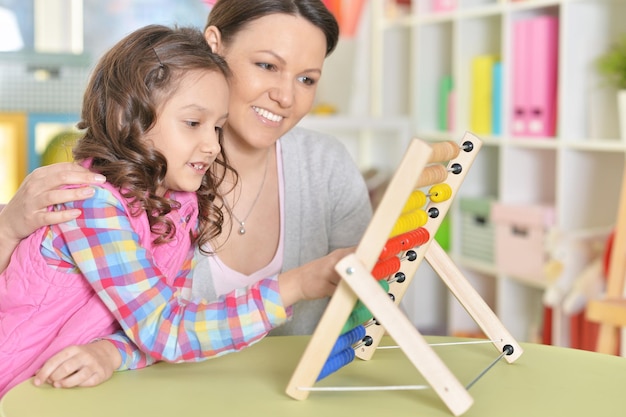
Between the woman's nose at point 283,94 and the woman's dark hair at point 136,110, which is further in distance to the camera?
the woman's nose at point 283,94

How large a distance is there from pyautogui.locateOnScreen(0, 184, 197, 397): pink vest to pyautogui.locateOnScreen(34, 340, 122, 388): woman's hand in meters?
0.06

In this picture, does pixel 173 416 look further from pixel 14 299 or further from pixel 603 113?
pixel 603 113

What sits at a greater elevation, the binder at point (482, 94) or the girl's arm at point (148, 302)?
the binder at point (482, 94)

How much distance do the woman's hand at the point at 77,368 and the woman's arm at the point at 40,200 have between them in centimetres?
17

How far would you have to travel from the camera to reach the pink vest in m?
1.22

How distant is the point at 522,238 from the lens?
2885mm

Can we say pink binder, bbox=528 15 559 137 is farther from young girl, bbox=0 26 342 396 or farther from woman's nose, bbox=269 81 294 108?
young girl, bbox=0 26 342 396

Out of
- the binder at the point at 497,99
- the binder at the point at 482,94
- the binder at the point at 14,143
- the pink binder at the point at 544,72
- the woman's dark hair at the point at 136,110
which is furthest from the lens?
the binder at the point at 14,143

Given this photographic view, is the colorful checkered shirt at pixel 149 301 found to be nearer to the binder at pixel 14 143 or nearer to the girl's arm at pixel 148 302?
the girl's arm at pixel 148 302

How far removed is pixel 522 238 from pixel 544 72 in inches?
20.4

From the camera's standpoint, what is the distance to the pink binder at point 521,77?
2.83 meters

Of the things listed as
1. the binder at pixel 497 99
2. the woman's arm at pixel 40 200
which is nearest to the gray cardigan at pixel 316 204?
the woman's arm at pixel 40 200

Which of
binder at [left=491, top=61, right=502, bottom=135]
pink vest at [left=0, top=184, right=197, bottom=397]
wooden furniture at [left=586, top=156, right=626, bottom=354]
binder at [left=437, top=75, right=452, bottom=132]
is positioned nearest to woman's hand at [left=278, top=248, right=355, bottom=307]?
pink vest at [left=0, top=184, right=197, bottom=397]

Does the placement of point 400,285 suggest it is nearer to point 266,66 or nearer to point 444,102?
point 266,66
